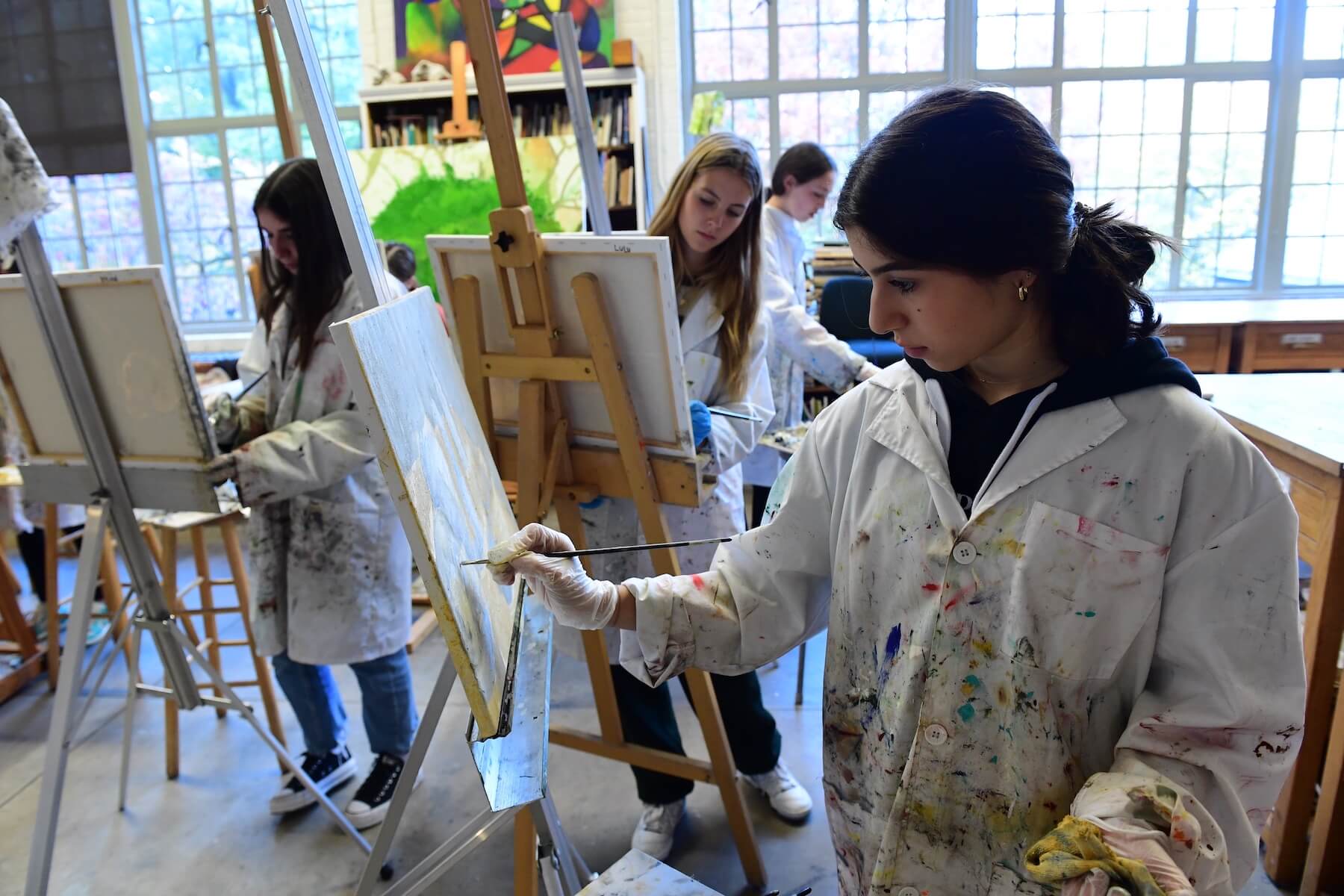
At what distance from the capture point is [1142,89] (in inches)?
191

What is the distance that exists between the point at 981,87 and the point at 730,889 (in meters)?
1.68

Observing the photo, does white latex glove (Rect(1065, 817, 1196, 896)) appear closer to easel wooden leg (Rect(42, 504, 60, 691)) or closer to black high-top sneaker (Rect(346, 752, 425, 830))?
black high-top sneaker (Rect(346, 752, 425, 830))

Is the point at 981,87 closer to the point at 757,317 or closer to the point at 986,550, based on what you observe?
the point at 986,550

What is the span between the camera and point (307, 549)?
1883 millimetres

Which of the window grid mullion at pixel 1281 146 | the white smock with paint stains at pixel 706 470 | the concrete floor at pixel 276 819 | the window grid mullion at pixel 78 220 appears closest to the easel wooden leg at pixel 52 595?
the concrete floor at pixel 276 819

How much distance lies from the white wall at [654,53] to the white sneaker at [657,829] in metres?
3.46

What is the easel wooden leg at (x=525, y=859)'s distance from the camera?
54.3 inches

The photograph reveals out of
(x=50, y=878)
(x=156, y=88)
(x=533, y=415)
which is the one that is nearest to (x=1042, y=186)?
(x=533, y=415)

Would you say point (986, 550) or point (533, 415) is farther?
point (533, 415)

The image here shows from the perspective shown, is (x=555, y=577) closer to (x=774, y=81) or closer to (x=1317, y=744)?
(x=1317, y=744)

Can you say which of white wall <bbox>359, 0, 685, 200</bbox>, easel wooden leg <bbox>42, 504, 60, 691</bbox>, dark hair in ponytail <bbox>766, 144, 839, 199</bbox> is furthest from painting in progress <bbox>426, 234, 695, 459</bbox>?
white wall <bbox>359, 0, 685, 200</bbox>

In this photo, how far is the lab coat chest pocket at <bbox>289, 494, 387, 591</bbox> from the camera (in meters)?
1.88

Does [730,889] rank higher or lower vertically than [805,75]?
lower

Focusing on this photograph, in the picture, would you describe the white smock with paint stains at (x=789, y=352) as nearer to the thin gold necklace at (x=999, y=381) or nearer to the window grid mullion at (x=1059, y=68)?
the thin gold necklace at (x=999, y=381)
